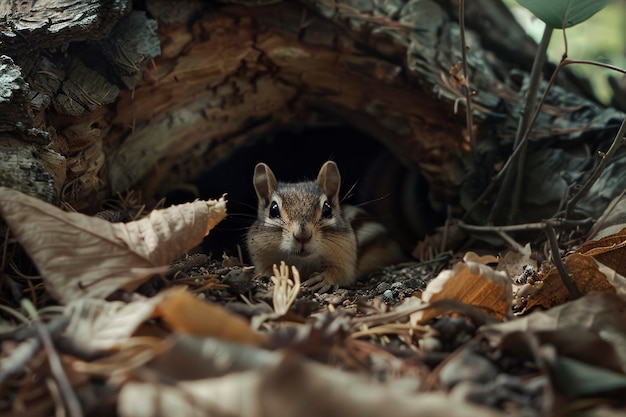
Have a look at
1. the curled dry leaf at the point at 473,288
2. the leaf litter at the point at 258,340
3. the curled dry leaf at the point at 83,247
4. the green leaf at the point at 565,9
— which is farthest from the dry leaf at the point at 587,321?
the green leaf at the point at 565,9

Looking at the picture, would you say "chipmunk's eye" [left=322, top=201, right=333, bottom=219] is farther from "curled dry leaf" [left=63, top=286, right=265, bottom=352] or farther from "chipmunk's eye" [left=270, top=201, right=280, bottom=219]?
"curled dry leaf" [left=63, top=286, right=265, bottom=352]

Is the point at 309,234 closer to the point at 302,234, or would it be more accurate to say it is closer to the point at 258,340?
the point at 302,234

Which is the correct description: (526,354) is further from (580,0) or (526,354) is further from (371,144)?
(371,144)

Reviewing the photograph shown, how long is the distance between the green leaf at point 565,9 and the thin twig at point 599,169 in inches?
19.6

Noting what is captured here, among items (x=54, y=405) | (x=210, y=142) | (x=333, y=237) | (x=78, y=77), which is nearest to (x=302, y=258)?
(x=333, y=237)

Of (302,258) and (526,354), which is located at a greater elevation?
(526,354)

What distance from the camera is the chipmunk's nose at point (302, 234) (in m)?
3.28

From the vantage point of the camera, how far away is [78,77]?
9.46 ft

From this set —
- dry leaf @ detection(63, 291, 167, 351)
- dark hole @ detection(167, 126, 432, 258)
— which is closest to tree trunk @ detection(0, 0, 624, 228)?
dark hole @ detection(167, 126, 432, 258)

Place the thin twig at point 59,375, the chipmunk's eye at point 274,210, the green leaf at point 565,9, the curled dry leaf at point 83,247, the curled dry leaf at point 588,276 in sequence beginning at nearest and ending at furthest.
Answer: the thin twig at point 59,375 < the curled dry leaf at point 83,247 < the curled dry leaf at point 588,276 < the green leaf at point 565,9 < the chipmunk's eye at point 274,210

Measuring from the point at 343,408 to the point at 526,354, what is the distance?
0.74m

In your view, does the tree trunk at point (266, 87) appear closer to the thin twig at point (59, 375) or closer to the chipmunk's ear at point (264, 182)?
the chipmunk's ear at point (264, 182)

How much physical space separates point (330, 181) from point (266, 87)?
0.80 meters

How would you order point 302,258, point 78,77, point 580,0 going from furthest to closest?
1. point 302,258
2. point 78,77
3. point 580,0
